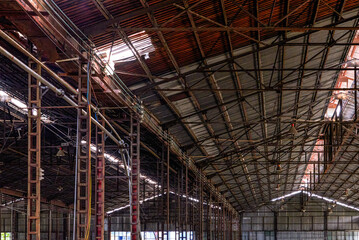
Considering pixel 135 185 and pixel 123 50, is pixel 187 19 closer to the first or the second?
pixel 123 50

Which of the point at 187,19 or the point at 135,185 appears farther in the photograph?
the point at 135,185

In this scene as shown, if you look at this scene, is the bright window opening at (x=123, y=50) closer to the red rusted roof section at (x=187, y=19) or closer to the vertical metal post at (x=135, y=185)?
the red rusted roof section at (x=187, y=19)

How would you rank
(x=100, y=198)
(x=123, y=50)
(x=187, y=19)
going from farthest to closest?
(x=100, y=198), (x=123, y=50), (x=187, y=19)

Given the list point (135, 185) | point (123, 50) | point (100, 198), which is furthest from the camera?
point (135, 185)

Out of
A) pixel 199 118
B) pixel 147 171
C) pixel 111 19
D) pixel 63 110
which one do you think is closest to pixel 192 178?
pixel 147 171

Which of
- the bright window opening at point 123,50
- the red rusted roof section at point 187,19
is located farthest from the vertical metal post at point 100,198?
the red rusted roof section at point 187,19

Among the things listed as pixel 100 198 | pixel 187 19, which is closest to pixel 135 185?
pixel 100 198

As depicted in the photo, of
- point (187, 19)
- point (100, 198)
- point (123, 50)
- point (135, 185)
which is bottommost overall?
point (100, 198)

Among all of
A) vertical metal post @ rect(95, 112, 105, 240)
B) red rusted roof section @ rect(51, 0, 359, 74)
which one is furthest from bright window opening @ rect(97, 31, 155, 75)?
vertical metal post @ rect(95, 112, 105, 240)

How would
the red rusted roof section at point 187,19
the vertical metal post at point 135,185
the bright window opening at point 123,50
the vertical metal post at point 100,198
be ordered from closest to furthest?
the red rusted roof section at point 187,19 → the bright window opening at point 123,50 → the vertical metal post at point 100,198 → the vertical metal post at point 135,185

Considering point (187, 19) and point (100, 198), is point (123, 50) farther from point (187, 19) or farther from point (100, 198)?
point (100, 198)

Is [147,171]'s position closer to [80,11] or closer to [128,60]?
[128,60]

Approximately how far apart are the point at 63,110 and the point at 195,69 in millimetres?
7264

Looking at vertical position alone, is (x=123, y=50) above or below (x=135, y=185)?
above
